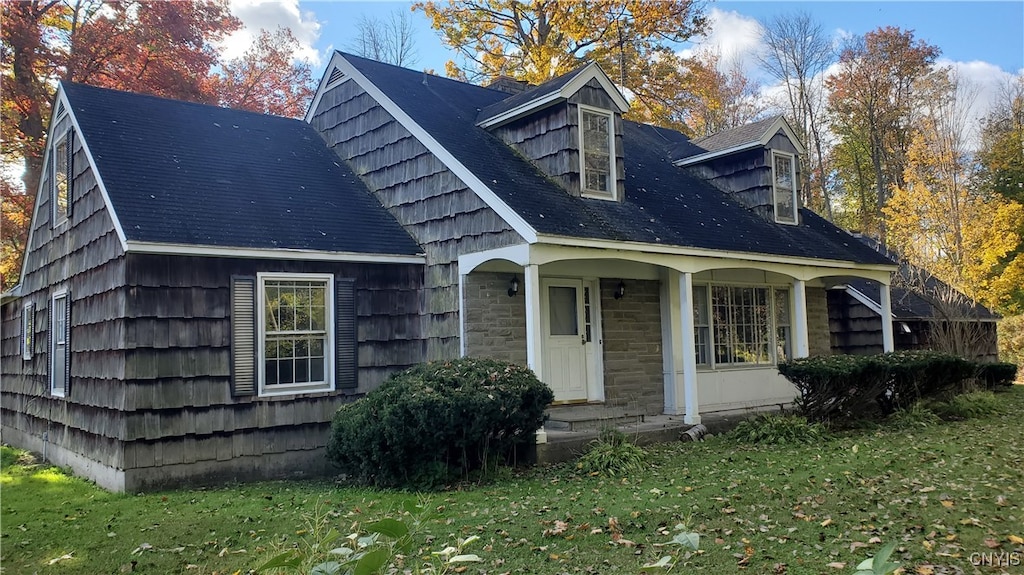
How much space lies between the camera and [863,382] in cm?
1084

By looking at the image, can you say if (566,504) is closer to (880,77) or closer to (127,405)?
(127,405)

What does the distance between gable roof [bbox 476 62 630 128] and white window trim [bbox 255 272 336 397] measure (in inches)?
146

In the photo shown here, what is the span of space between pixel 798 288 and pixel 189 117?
1017 centimetres

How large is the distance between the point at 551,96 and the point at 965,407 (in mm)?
8153

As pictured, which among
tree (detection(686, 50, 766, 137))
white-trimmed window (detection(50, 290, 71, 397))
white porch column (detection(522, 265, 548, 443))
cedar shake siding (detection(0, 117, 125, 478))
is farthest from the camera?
tree (detection(686, 50, 766, 137))

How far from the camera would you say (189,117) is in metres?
11.9

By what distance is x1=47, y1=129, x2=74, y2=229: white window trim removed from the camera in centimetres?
1098

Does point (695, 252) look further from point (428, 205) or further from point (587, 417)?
point (428, 205)

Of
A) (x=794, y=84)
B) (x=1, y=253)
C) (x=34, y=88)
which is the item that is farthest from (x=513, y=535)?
(x=794, y=84)

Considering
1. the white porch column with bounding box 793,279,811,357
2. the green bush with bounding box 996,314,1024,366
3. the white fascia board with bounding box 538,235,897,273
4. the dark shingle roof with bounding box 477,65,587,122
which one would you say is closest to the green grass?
the white fascia board with bounding box 538,235,897,273

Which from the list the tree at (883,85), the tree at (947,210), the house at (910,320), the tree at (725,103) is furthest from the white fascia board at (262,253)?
the tree at (883,85)

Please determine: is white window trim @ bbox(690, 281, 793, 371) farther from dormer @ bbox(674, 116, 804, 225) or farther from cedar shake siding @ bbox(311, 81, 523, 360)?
cedar shake siding @ bbox(311, 81, 523, 360)

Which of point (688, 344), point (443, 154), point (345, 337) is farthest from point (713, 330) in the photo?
point (345, 337)

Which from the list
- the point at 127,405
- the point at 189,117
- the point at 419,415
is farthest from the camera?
the point at 189,117
